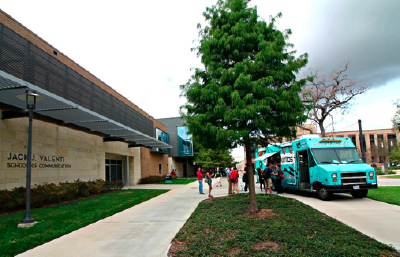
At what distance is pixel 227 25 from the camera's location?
27.8 feet

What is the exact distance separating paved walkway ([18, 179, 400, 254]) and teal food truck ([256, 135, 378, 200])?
3.40 ft

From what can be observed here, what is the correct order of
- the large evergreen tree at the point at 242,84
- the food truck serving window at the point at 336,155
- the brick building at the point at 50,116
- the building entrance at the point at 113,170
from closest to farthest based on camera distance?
the large evergreen tree at the point at 242,84 → the brick building at the point at 50,116 → the food truck serving window at the point at 336,155 → the building entrance at the point at 113,170

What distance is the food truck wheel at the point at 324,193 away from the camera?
Answer: 11.5m

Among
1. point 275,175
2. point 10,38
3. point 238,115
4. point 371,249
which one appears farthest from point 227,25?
point 275,175

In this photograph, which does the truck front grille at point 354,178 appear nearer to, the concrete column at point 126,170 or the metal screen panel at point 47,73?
the metal screen panel at point 47,73

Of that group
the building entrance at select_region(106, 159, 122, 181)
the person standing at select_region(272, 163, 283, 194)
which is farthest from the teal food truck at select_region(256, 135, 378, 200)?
the building entrance at select_region(106, 159, 122, 181)

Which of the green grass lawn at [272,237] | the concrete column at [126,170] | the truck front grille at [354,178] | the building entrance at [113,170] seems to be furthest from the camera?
the concrete column at [126,170]

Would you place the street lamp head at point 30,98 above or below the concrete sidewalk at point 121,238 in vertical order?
above

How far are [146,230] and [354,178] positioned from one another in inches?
342

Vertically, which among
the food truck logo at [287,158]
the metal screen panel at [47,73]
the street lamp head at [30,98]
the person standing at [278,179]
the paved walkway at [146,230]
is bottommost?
the paved walkway at [146,230]

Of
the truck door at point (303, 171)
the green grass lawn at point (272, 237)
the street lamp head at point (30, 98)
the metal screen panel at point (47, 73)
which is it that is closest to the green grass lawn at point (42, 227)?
the green grass lawn at point (272, 237)

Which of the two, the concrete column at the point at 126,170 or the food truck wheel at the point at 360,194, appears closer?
the food truck wheel at the point at 360,194

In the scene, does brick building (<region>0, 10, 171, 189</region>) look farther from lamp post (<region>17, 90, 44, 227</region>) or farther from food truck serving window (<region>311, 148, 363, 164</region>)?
food truck serving window (<region>311, 148, 363, 164</region>)

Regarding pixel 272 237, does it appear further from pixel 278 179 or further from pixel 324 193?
pixel 278 179
